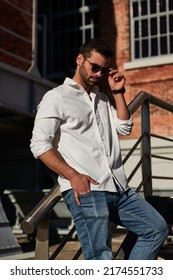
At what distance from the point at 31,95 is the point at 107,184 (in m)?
7.19

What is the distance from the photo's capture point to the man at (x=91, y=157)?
93.5 inches

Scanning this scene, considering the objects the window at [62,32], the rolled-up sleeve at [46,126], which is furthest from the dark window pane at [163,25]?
the rolled-up sleeve at [46,126]

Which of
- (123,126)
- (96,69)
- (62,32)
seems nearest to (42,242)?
(123,126)

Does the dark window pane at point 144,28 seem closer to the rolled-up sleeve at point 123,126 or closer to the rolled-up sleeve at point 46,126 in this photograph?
the rolled-up sleeve at point 123,126

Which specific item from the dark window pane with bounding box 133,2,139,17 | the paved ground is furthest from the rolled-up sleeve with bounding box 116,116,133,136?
the dark window pane with bounding box 133,2,139,17

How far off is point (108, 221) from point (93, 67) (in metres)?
0.82

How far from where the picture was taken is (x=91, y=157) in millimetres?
2449

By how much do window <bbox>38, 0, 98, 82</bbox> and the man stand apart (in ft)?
34.1

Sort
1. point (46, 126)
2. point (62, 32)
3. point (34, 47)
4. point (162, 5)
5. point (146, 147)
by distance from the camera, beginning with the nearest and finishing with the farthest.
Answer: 1. point (46, 126)
2. point (146, 147)
3. point (34, 47)
4. point (162, 5)
5. point (62, 32)

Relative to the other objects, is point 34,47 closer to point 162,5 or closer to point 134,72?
point 134,72

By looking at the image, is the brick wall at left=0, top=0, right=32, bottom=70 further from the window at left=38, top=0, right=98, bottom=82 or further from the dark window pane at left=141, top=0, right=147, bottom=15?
the dark window pane at left=141, top=0, right=147, bottom=15

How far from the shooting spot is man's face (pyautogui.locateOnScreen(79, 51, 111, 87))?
2496mm
